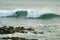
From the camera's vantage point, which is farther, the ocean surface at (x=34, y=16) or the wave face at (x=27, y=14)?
the wave face at (x=27, y=14)

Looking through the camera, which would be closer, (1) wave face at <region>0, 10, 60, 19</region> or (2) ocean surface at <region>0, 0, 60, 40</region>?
(2) ocean surface at <region>0, 0, 60, 40</region>

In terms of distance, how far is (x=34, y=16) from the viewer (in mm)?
1626

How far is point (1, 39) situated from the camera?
4.22 feet

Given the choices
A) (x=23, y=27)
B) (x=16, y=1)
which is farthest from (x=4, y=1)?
(x=23, y=27)

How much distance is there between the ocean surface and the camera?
148 centimetres

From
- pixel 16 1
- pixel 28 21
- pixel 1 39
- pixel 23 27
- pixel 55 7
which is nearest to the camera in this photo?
pixel 1 39

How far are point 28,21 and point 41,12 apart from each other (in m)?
0.16

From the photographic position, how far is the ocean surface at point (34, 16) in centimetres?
148

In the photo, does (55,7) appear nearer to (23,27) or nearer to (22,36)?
(23,27)

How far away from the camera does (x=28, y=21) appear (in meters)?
1.57

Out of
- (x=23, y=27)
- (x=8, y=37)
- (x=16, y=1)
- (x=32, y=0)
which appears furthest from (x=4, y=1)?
(x=8, y=37)

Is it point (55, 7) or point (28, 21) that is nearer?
point (28, 21)

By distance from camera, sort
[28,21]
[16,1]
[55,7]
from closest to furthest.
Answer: [28,21]
[55,7]
[16,1]

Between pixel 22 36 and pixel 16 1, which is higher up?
pixel 16 1
